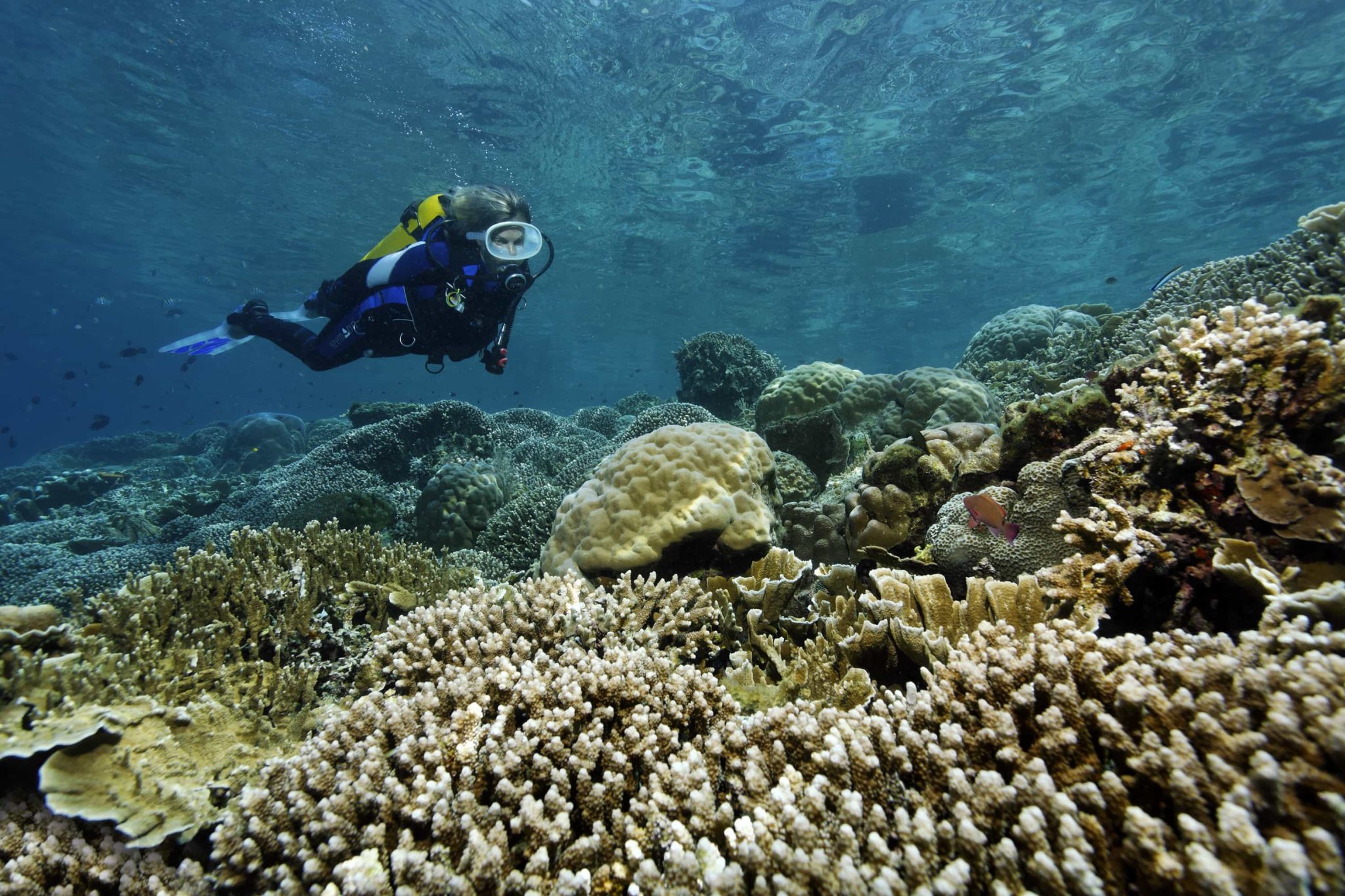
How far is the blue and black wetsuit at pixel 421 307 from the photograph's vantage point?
27.6 feet

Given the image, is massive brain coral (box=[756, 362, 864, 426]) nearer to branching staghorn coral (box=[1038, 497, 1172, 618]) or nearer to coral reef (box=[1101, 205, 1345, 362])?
coral reef (box=[1101, 205, 1345, 362])

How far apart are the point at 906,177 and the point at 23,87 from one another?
1463 inches

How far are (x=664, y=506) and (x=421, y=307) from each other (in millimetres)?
6387

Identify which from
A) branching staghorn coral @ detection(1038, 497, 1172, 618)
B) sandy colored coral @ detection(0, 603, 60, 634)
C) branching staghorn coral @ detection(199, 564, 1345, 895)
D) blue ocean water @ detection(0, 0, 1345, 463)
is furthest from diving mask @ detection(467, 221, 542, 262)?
branching staghorn coral @ detection(1038, 497, 1172, 618)

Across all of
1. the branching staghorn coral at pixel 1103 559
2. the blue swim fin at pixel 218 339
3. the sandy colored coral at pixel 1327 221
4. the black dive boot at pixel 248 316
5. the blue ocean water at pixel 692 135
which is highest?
the blue ocean water at pixel 692 135

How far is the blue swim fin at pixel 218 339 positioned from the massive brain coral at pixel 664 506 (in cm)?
819

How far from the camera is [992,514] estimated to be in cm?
307

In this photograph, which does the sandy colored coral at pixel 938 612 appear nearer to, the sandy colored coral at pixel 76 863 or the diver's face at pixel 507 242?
the sandy colored coral at pixel 76 863

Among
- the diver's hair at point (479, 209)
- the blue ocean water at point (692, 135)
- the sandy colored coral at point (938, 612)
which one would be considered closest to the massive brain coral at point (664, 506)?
the sandy colored coral at point (938, 612)

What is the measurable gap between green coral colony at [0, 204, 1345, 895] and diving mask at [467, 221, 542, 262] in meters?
5.06

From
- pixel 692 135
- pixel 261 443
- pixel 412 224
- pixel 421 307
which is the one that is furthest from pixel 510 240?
pixel 692 135

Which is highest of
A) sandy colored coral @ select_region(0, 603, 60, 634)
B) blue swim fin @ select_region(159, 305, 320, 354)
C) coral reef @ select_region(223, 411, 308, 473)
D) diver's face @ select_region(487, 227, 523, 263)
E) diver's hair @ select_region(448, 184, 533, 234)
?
diver's hair @ select_region(448, 184, 533, 234)

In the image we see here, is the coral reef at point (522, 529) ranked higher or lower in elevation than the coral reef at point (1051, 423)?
lower

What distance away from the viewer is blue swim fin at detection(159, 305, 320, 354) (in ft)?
31.9
